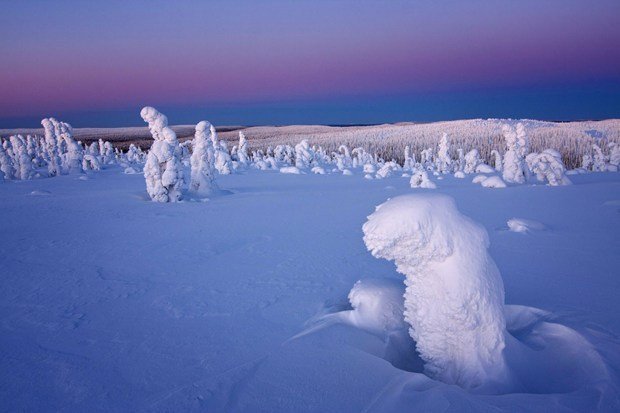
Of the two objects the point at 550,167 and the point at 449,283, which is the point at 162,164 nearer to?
the point at 449,283

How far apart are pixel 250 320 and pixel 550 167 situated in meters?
20.8

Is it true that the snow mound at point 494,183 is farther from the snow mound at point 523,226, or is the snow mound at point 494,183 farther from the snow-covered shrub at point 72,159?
the snow-covered shrub at point 72,159

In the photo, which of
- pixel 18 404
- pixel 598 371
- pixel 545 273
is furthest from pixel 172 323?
pixel 545 273

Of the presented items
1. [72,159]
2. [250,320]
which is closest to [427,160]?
[72,159]

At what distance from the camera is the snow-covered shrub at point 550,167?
19609 millimetres

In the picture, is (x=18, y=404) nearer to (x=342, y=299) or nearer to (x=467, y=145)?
(x=342, y=299)

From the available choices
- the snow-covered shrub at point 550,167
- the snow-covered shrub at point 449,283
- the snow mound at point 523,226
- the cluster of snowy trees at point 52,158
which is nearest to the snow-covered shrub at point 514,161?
the snow-covered shrub at point 550,167

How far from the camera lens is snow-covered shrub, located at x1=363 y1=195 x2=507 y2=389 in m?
3.25

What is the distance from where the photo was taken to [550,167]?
19938 millimetres

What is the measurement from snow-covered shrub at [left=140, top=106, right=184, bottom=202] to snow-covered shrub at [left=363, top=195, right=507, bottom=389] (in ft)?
42.9

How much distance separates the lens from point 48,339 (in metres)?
4.04

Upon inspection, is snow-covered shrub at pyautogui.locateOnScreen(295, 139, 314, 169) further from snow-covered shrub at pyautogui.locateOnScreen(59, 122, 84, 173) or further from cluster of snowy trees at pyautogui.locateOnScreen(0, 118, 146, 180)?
snow-covered shrub at pyautogui.locateOnScreen(59, 122, 84, 173)

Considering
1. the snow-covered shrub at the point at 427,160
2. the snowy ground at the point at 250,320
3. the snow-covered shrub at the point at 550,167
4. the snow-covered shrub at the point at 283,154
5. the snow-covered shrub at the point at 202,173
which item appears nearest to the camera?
the snowy ground at the point at 250,320

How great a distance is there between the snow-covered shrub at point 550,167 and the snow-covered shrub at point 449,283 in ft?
64.3
